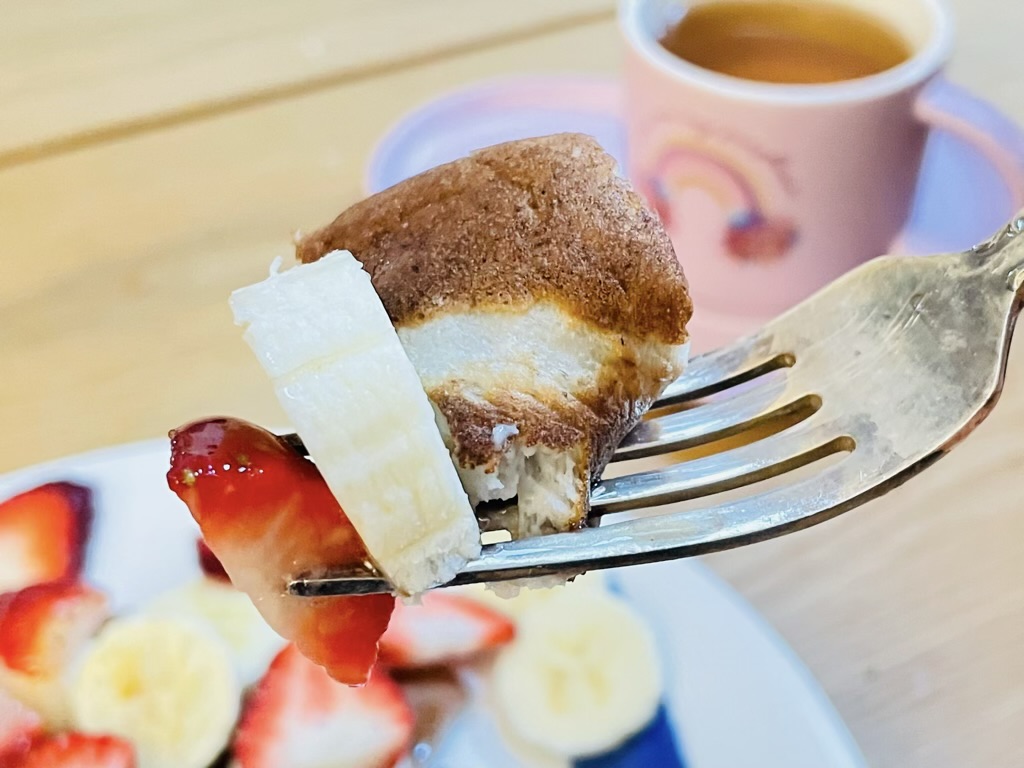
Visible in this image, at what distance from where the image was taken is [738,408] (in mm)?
573

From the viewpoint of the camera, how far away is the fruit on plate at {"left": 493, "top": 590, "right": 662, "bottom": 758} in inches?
25.0

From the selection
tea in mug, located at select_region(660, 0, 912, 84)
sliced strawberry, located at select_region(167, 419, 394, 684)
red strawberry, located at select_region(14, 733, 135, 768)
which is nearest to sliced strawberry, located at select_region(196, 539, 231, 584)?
red strawberry, located at select_region(14, 733, 135, 768)

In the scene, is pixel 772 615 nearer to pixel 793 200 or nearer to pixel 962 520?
pixel 962 520

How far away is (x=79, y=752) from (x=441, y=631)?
9.0 inches

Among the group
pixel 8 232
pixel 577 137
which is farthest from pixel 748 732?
pixel 8 232

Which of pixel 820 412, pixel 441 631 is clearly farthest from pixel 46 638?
pixel 820 412

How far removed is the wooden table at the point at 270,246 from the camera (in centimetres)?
69

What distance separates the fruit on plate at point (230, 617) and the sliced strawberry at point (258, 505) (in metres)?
0.22

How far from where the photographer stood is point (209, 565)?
0.71m

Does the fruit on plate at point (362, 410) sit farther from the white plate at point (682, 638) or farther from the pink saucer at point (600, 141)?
the pink saucer at point (600, 141)

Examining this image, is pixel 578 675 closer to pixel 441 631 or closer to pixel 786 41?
pixel 441 631

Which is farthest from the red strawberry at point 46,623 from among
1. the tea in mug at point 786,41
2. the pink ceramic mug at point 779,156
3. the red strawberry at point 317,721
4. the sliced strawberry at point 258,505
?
the tea in mug at point 786,41

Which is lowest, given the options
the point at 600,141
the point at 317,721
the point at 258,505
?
the point at 317,721

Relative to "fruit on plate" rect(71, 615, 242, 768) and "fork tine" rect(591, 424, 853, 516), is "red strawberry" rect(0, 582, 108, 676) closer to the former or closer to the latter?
"fruit on plate" rect(71, 615, 242, 768)
